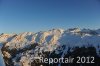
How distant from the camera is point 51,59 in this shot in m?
2.43

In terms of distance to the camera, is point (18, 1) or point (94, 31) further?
point (18, 1)

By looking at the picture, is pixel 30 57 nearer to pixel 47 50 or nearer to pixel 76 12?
pixel 47 50

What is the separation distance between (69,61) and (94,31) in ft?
0.95

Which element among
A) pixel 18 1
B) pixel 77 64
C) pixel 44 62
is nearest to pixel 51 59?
pixel 44 62

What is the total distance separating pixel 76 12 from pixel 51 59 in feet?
1.32

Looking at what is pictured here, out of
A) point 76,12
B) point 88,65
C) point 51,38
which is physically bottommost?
point 88,65

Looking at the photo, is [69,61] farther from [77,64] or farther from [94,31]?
[94,31]

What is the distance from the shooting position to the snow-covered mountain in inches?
96.1

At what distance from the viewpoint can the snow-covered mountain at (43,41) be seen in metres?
2.44

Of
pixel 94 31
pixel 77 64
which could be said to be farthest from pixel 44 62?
pixel 94 31

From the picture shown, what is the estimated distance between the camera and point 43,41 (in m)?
2.54

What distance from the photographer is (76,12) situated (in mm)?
2436

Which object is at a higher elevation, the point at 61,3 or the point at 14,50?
the point at 61,3

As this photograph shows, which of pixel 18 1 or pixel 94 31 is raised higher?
pixel 18 1
